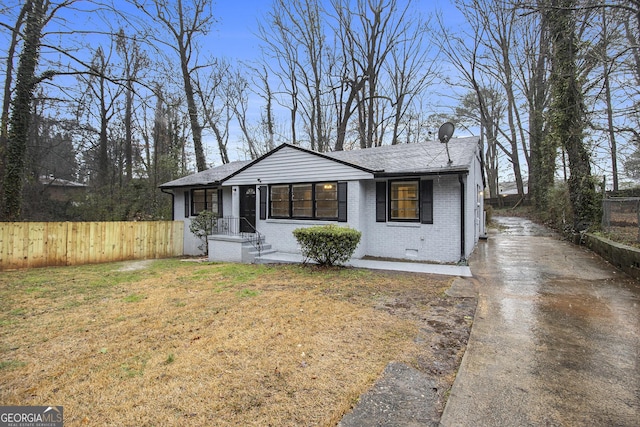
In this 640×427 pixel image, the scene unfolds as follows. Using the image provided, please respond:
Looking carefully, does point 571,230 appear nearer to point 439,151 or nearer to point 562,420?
point 439,151

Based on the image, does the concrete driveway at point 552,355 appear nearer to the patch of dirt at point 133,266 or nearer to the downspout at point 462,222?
the downspout at point 462,222

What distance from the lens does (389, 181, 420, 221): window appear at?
9500 millimetres

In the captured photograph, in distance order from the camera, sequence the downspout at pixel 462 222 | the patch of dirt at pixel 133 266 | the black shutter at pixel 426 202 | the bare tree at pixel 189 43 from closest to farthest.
Result: the downspout at pixel 462 222 → the black shutter at pixel 426 202 → the patch of dirt at pixel 133 266 → the bare tree at pixel 189 43

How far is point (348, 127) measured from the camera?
24.1 meters

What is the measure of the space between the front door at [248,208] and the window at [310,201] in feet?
2.87

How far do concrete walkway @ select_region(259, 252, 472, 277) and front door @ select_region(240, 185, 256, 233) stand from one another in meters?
2.21

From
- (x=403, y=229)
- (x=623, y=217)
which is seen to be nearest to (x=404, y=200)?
(x=403, y=229)

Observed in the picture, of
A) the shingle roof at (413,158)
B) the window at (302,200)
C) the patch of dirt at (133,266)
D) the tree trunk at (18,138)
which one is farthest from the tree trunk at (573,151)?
the tree trunk at (18,138)

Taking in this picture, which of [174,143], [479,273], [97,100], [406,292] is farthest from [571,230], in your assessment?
[97,100]

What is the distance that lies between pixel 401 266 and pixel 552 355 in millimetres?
5135

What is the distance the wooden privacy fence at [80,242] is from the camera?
9086 mm

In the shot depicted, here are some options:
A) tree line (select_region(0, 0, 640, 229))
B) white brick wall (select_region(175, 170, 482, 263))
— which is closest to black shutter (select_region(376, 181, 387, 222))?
white brick wall (select_region(175, 170, 482, 263))

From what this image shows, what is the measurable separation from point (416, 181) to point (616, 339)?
20.3 feet

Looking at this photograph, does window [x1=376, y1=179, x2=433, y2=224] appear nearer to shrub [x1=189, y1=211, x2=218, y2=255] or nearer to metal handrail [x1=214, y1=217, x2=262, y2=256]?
metal handrail [x1=214, y1=217, x2=262, y2=256]
